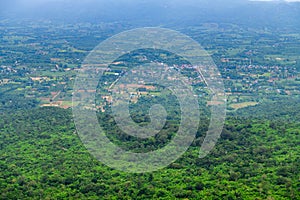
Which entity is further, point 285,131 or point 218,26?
point 218,26

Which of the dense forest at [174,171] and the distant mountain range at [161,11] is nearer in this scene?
the dense forest at [174,171]

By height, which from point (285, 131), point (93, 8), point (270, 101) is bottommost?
point (270, 101)

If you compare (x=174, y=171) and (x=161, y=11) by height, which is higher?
(x=161, y=11)

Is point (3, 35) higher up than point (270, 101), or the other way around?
point (3, 35)

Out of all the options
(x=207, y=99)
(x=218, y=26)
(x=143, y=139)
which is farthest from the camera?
(x=218, y=26)

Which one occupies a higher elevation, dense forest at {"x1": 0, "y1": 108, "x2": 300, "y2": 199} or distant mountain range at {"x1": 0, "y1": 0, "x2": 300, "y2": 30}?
distant mountain range at {"x1": 0, "y1": 0, "x2": 300, "y2": 30}

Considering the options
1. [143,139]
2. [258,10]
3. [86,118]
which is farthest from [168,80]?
[258,10]

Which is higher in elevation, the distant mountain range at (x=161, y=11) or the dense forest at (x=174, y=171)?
the distant mountain range at (x=161, y=11)

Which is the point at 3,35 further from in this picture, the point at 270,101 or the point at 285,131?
the point at 285,131

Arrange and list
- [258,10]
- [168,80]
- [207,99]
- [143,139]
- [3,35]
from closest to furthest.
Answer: [143,139] → [207,99] → [168,80] → [3,35] → [258,10]

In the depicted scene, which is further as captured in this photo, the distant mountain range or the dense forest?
the distant mountain range

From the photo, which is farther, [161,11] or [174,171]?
[161,11]
